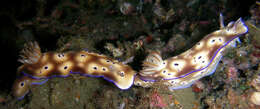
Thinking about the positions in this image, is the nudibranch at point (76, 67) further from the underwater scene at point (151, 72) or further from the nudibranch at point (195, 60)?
the nudibranch at point (195, 60)

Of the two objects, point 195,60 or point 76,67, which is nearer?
point 195,60

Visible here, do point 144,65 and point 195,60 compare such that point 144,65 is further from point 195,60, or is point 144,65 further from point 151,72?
point 195,60

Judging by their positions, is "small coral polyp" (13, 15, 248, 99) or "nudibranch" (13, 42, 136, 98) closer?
"small coral polyp" (13, 15, 248, 99)

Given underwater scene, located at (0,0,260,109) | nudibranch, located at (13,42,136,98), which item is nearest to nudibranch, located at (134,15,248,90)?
underwater scene, located at (0,0,260,109)

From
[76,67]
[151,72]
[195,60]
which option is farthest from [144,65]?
[76,67]

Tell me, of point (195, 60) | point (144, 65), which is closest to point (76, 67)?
point (144, 65)

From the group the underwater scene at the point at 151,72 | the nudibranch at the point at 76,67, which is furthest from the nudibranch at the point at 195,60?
the nudibranch at the point at 76,67

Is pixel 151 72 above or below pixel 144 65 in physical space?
below

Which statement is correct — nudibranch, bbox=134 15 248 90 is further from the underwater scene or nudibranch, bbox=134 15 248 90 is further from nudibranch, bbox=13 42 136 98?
nudibranch, bbox=13 42 136 98

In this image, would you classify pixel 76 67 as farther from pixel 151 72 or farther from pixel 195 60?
pixel 195 60
